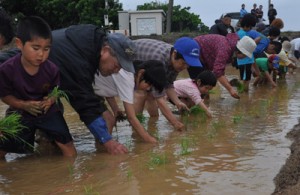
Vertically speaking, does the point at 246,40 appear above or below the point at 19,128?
above

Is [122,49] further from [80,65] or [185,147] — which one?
[185,147]

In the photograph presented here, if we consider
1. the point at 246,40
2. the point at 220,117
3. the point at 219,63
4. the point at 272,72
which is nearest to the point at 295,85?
the point at 272,72

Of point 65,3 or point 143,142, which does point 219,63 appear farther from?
point 65,3

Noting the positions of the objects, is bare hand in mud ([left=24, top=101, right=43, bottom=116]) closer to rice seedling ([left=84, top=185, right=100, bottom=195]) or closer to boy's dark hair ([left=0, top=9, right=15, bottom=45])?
boy's dark hair ([left=0, top=9, right=15, bottom=45])

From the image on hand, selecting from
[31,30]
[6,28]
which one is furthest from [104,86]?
[31,30]

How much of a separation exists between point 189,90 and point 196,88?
10cm

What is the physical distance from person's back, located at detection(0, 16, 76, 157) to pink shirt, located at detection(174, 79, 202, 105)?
2.28 m

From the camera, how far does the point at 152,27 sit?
21859 millimetres

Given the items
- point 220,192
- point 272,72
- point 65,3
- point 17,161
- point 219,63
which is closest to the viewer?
point 220,192

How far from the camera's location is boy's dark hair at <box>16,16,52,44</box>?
11.1 feet

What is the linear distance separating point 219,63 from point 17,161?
368 cm

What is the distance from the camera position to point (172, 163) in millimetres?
3404

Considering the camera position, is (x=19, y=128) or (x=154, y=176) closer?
(x=154, y=176)

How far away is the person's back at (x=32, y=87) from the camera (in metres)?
3.41
